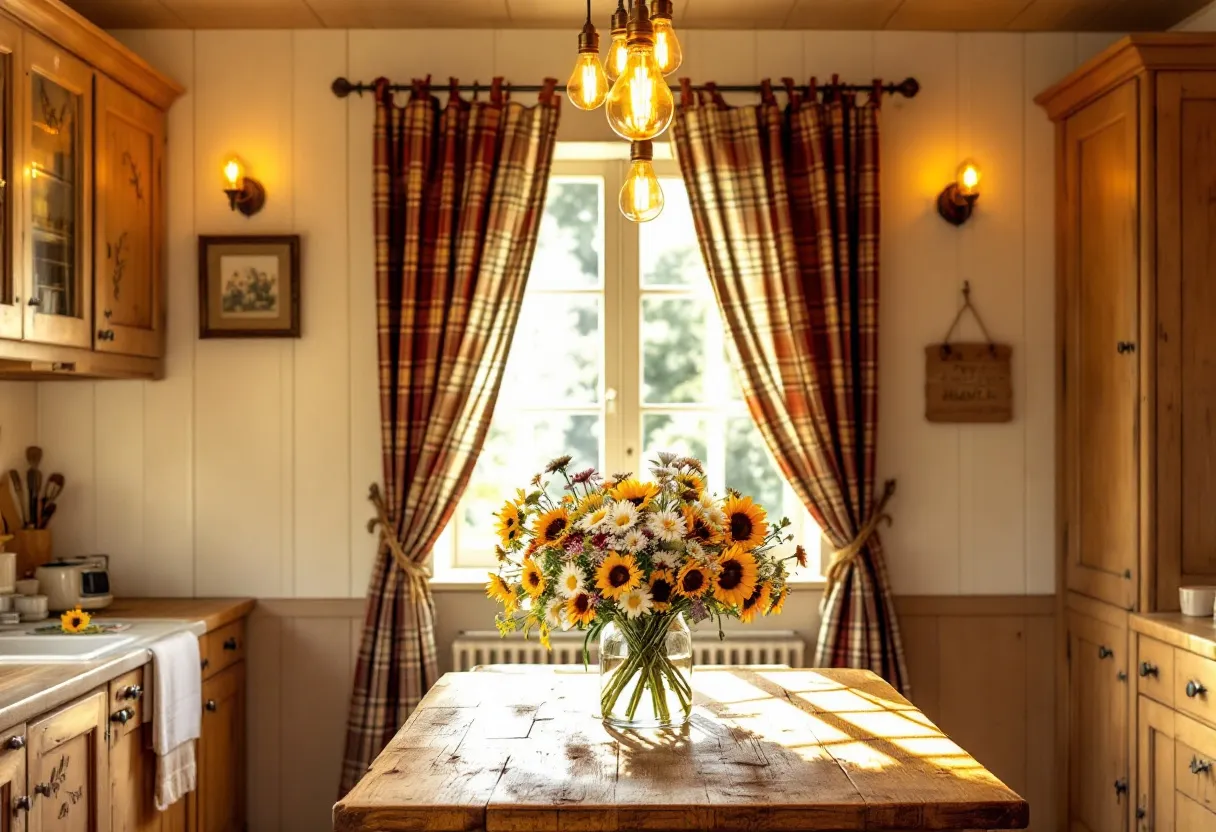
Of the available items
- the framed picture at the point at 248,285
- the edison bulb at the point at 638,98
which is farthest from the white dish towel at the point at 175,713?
the edison bulb at the point at 638,98

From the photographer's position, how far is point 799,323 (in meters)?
3.57

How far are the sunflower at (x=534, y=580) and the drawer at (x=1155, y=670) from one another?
1834 millimetres

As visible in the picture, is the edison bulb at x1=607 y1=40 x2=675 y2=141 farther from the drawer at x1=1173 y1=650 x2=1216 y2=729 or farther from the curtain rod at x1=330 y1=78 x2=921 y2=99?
the drawer at x1=1173 y1=650 x2=1216 y2=729

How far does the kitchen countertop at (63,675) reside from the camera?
228cm

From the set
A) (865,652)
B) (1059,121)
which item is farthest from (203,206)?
(1059,121)

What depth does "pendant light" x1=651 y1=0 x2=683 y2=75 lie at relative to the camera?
1.87 m

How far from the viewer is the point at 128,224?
3.40 meters

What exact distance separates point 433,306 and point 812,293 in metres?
1.21

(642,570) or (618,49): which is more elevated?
(618,49)

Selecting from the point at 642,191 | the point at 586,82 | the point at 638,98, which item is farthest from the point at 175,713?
the point at 638,98

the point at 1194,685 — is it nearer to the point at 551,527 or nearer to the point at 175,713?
the point at 551,527

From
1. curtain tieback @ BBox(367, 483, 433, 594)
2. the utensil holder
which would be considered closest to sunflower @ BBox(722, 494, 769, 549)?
curtain tieback @ BBox(367, 483, 433, 594)

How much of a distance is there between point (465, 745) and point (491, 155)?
204 cm

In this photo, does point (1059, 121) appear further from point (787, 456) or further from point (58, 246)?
point (58, 246)
